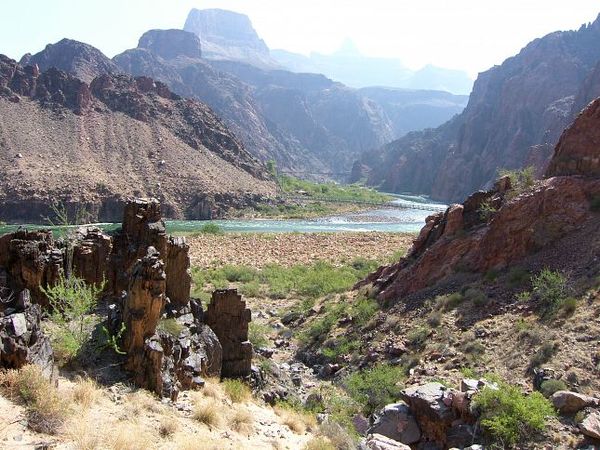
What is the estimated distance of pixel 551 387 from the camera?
11.3 m

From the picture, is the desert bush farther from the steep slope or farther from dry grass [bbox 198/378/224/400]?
the steep slope

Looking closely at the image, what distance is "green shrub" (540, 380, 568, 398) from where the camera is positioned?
11.2 meters

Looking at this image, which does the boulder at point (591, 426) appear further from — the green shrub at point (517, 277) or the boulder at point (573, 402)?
the green shrub at point (517, 277)

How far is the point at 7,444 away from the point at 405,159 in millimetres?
182773

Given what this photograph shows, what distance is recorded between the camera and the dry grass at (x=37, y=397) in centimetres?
686

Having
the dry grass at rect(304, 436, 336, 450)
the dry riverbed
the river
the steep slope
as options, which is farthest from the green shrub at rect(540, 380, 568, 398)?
the steep slope

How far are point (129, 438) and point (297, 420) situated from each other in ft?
13.4

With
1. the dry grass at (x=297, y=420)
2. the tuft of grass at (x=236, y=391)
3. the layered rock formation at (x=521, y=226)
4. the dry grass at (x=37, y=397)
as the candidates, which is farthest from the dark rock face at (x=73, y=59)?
the dry grass at (x=37, y=397)

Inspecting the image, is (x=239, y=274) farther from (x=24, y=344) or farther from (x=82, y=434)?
(x=82, y=434)

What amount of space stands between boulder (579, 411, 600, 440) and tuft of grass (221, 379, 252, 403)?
6.23 meters

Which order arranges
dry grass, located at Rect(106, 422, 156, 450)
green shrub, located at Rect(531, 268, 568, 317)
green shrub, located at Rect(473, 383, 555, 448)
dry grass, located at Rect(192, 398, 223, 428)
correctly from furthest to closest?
green shrub, located at Rect(531, 268, 568, 317) < green shrub, located at Rect(473, 383, 555, 448) < dry grass, located at Rect(192, 398, 223, 428) < dry grass, located at Rect(106, 422, 156, 450)

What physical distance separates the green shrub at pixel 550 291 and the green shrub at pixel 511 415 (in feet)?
14.3

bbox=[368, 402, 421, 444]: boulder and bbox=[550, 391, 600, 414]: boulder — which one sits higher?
bbox=[550, 391, 600, 414]: boulder

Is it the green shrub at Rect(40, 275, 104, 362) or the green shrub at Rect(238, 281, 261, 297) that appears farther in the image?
the green shrub at Rect(238, 281, 261, 297)
